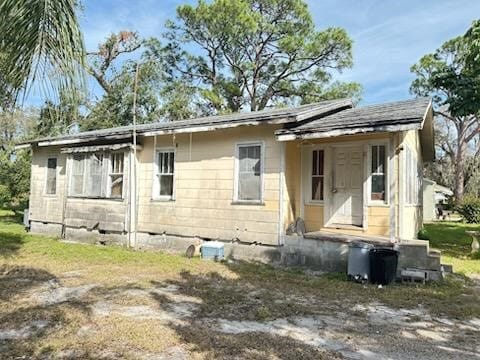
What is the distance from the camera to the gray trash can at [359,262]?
26.1 ft

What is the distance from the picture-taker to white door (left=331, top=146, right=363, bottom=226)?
387 inches

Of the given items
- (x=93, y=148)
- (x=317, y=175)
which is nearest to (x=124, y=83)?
(x=93, y=148)

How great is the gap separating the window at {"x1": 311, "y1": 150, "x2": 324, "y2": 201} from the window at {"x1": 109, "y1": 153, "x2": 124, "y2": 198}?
611 centimetres

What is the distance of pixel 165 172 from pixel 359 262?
6.50 metres

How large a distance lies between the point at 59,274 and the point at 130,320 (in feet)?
12.1

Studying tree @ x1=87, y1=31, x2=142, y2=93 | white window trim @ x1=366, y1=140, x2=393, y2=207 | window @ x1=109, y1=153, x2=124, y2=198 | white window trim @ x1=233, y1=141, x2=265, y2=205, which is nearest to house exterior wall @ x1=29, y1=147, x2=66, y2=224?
window @ x1=109, y1=153, x2=124, y2=198

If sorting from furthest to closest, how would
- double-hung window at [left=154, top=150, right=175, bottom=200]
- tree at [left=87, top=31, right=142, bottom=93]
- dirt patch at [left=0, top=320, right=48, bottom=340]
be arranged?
1. tree at [left=87, top=31, right=142, bottom=93]
2. double-hung window at [left=154, top=150, right=175, bottom=200]
3. dirt patch at [left=0, top=320, right=48, bottom=340]

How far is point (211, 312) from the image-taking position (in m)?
5.93

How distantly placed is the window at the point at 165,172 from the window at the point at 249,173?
8.05 ft

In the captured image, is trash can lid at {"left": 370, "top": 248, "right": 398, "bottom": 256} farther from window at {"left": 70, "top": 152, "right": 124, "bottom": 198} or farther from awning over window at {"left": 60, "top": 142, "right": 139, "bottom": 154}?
window at {"left": 70, "top": 152, "right": 124, "bottom": 198}

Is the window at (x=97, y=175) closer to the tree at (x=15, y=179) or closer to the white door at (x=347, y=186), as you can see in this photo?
the white door at (x=347, y=186)

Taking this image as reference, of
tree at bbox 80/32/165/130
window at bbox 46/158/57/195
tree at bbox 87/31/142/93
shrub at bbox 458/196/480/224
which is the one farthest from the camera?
tree at bbox 87/31/142/93

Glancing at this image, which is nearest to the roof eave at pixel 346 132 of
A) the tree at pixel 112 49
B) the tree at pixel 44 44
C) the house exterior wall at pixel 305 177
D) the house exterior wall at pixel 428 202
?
the house exterior wall at pixel 305 177

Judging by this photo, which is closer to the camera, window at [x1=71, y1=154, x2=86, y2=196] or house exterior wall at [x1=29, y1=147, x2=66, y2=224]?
window at [x1=71, y1=154, x2=86, y2=196]
